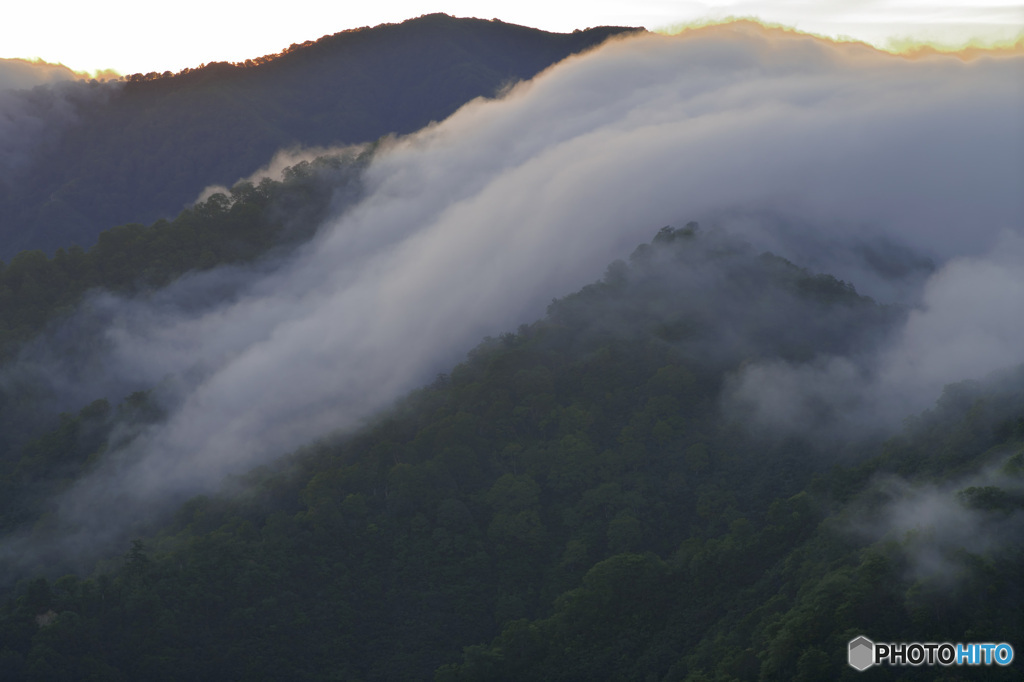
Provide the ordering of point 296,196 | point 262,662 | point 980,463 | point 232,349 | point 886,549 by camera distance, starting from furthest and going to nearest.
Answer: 1. point 296,196
2. point 232,349
3. point 262,662
4. point 980,463
5. point 886,549

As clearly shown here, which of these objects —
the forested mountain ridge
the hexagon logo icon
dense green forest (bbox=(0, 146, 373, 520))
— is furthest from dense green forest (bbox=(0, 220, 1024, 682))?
the forested mountain ridge

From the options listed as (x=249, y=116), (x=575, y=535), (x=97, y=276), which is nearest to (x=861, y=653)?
(x=575, y=535)

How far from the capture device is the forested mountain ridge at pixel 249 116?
131m

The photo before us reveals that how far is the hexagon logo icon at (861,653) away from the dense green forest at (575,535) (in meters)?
0.84

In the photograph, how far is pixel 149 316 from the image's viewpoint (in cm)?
8981

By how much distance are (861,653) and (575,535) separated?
2205cm

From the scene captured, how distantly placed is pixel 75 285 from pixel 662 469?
183 feet

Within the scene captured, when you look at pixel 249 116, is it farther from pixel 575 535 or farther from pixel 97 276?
pixel 575 535

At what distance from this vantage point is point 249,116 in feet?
469

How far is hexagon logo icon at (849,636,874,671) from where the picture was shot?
41094mm

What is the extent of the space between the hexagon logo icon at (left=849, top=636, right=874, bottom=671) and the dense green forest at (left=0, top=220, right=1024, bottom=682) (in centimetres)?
84

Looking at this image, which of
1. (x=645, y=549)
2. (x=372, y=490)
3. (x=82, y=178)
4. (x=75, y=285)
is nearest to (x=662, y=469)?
(x=645, y=549)

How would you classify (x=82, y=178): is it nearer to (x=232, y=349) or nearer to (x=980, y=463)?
(x=232, y=349)

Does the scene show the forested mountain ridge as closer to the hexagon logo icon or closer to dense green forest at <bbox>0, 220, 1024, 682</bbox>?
dense green forest at <bbox>0, 220, 1024, 682</bbox>
